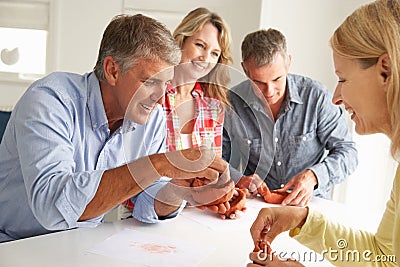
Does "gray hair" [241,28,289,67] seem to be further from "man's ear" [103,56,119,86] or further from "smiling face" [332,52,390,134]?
"smiling face" [332,52,390,134]

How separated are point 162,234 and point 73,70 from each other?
1631 mm

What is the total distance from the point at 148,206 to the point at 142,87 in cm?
32

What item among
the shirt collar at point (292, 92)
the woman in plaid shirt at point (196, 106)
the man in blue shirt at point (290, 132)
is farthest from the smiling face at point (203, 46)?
the woman in plaid shirt at point (196, 106)

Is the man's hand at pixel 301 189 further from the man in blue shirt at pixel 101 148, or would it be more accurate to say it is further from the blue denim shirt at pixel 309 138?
the man in blue shirt at pixel 101 148

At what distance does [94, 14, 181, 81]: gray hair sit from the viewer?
1428 millimetres

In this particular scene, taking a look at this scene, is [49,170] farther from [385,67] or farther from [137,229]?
[385,67]

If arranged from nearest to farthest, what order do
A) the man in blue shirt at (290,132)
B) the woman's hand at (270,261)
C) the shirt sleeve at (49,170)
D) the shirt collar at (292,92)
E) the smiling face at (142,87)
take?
the woman's hand at (270,261) → the shirt sleeve at (49,170) → the smiling face at (142,87) → the man in blue shirt at (290,132) → the shirt collar at (292,92)

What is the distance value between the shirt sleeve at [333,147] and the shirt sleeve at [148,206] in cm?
62

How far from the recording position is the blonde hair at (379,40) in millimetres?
1041

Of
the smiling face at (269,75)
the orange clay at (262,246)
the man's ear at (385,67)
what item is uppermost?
the man's ear at (385,67)

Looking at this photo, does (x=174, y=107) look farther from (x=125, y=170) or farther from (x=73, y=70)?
(x=73, y=70)

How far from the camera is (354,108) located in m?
1.17

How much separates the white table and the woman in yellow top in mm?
80

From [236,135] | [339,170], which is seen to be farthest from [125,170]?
[339,170]
